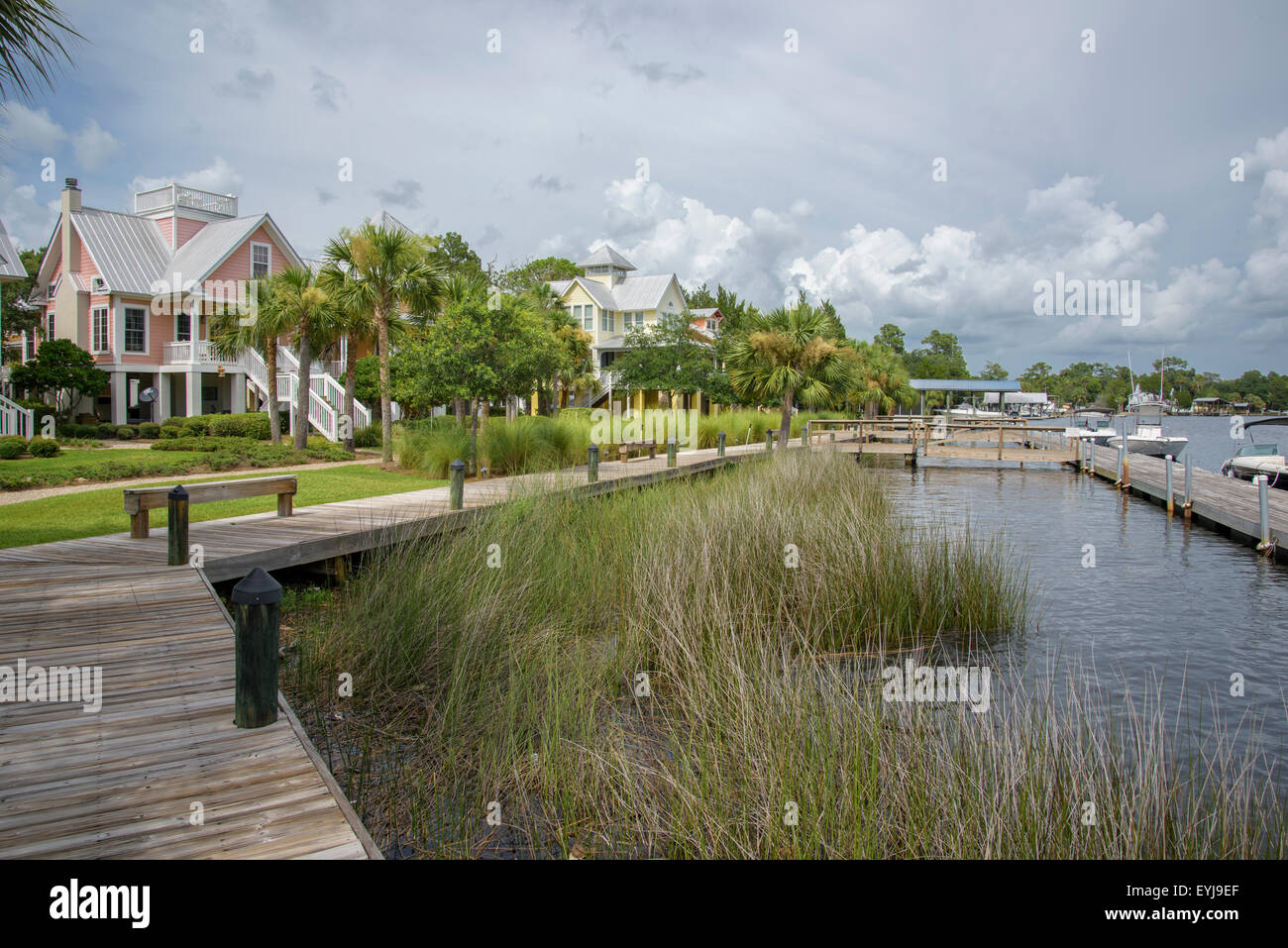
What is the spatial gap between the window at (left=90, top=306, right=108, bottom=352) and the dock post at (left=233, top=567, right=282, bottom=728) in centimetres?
2934

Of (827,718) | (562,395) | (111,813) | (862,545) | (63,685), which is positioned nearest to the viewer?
(111,813)

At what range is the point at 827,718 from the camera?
4223 millimetres

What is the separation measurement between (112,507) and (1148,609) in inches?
563

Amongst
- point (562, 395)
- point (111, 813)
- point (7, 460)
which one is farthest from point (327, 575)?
point (562, 395)

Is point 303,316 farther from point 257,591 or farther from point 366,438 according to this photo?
point 257,591

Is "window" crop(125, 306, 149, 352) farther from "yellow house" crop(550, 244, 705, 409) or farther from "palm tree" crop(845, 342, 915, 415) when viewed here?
"palm tree" crop(845, 342, 915, 415)

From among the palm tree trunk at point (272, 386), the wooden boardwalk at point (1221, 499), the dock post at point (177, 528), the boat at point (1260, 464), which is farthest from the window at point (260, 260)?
the boat at point (1260, 464)

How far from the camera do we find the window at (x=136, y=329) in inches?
1139

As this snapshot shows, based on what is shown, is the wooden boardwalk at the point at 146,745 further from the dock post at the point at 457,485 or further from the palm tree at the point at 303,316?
the palm tree at the point at 303,316

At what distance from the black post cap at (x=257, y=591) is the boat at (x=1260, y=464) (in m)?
24.6

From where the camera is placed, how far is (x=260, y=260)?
31953mm

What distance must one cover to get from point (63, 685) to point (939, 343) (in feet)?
596

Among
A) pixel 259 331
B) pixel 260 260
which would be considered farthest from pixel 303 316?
pixel 260 260

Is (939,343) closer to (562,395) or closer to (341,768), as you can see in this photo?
(562,395)
